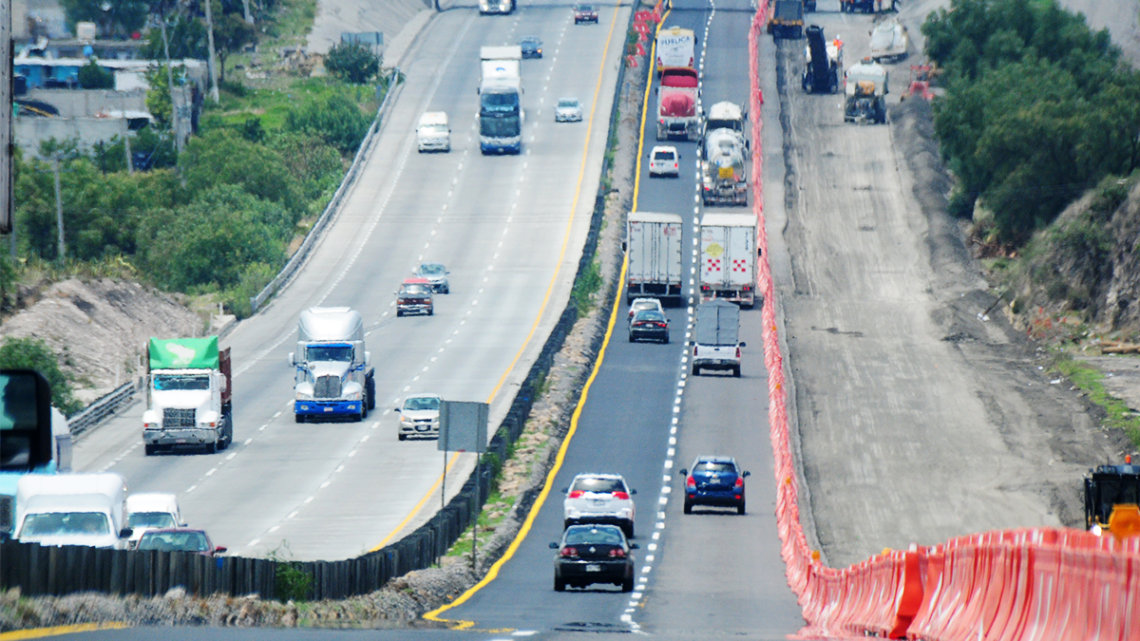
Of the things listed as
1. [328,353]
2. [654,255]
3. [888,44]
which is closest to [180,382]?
[328,353]

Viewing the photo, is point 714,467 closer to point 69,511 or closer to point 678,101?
point 69,511

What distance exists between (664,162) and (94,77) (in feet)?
191

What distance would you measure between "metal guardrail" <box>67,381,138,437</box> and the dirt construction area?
21850 millimetres

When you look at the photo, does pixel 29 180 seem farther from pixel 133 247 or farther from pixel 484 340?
pixel 484 340

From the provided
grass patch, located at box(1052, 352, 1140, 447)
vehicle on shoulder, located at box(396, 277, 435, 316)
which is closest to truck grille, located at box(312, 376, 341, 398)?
vehicle on shoulder, located at box(396, 277, 435, 316)

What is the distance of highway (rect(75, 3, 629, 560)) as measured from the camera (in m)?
40.2

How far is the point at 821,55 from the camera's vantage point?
105938 millimetres

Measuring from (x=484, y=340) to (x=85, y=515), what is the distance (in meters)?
37.7

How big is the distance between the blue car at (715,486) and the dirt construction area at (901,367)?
7.24 ft

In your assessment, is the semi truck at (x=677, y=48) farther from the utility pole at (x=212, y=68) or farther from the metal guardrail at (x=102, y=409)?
the metal guardrail at (x=102, y=409)

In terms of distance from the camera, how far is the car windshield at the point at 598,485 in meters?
37.4

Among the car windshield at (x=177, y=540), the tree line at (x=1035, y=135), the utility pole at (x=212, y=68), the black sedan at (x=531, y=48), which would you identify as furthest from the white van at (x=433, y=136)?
the car windshield at (x=177, y=540)

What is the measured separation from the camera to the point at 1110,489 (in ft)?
100

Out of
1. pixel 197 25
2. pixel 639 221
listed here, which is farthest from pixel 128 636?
pixel 197 25
